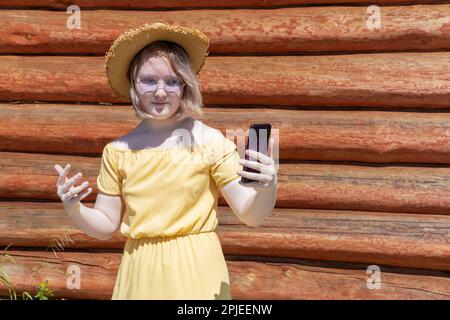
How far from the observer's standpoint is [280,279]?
405cm

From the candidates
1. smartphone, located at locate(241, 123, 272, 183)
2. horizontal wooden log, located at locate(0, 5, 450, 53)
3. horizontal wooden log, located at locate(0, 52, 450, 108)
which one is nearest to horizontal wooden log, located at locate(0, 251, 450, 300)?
horizontal wooden log, located at locate(0, 52, 450, 108)

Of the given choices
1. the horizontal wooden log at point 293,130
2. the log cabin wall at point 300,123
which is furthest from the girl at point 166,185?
the log cabin wall at point 300,123

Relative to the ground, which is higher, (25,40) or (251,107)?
(25,40)

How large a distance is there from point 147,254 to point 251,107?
1.77 meters

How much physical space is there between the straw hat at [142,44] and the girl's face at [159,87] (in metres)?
0.09

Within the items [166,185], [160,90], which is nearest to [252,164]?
[166,185]

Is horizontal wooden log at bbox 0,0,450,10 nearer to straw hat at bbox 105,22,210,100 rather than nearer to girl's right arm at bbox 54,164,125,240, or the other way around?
straw hat at bbox 105,22,210,100

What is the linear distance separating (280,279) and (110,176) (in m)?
1.75

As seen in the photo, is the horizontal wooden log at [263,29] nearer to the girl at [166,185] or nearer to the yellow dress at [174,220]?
the girl at [166,185]

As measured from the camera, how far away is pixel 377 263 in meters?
3.98

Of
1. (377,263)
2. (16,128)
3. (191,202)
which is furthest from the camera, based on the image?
(16,128)

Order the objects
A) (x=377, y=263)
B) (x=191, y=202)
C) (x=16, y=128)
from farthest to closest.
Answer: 1. (x=16, y=128)
2. (x=377, y=263)
3. (x=191, y=202)

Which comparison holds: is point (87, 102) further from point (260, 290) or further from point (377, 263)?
point (377, 263)
